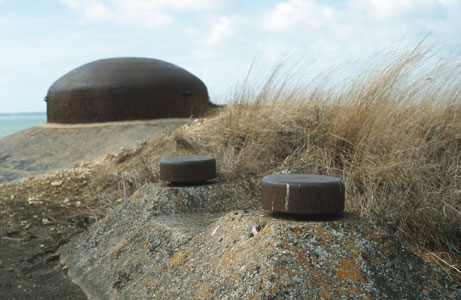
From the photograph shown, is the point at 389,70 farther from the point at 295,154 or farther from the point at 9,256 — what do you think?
the point at 9,256

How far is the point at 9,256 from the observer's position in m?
3.30

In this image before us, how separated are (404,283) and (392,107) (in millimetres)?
1928

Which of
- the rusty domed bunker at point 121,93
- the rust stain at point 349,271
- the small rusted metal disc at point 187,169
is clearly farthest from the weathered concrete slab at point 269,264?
the rusty domed bunker at point 121,93

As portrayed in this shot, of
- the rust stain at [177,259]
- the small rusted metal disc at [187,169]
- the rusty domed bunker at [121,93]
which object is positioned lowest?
the rust stain at [177,259]

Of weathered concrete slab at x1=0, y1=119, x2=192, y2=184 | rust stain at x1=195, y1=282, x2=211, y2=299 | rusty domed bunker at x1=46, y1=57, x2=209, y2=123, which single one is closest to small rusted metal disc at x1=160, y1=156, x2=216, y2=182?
rust stain at x1=195, y1=282, x2=211, y2=299

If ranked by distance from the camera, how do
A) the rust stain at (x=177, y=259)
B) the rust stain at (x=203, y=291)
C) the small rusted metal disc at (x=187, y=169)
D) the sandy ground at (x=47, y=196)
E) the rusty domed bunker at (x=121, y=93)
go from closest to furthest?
the rust stain at (x=203, y=291) → the rust stain at (x=177, y=259) → the sandy ground at (x=47, y=196) → the small rusted metal disc at (x=187, y=169) → the rusty domed bunker at (x=121, y=93)

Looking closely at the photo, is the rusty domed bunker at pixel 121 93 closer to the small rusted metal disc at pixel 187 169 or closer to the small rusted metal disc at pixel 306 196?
the small rusted metal disc at pixel 187 169

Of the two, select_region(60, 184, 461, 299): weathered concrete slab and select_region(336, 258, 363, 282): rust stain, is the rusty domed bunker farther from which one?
select_region(336, 258, 363, 282): rust stain

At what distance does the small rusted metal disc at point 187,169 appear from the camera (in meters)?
3.03

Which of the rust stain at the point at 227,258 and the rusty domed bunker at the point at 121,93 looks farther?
the rusty domed bunker at the point at 121,93

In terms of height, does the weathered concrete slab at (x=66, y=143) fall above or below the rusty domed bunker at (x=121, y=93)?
below

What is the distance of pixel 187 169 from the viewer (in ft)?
9.95

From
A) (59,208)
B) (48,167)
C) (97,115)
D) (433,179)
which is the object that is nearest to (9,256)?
(59,208)

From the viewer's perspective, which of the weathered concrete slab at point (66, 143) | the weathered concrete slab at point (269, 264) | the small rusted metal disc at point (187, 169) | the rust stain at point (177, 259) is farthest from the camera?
the weathered concrete slab at point (66, 143)
